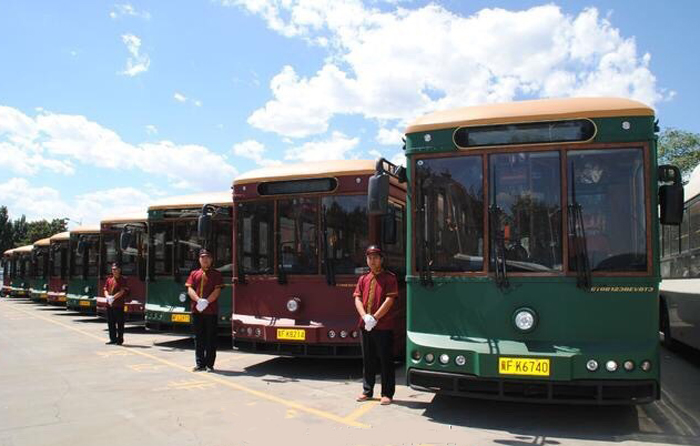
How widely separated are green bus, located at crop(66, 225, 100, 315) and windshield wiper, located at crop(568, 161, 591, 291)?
52.5 ft

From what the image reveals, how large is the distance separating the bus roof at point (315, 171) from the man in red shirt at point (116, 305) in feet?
16.1

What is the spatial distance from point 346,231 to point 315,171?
3.39ft

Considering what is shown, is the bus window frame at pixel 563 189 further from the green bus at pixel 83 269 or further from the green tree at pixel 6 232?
the green tree at pixel 6 232

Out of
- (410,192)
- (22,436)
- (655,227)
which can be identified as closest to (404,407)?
Answer: (410,192)

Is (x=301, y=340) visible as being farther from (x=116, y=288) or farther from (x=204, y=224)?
(x=116, y=288)

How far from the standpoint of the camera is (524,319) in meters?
6.24

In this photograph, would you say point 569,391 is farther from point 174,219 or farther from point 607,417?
point 174,219

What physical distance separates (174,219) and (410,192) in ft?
25.9

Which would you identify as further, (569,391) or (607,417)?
(607,417)

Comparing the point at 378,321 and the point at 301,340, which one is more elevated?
the point at 378,321

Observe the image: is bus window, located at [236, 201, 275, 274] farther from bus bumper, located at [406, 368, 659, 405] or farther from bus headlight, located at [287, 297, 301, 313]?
bus bumper, located at [406, 368, 659, 405]

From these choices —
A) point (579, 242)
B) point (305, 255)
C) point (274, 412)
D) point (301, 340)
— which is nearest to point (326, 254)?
point (305, 255)

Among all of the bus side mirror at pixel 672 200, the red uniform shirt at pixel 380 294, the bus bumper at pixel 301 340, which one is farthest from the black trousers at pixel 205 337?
the bus side mirror at pixel 672 200

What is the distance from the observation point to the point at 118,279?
44.8ft
